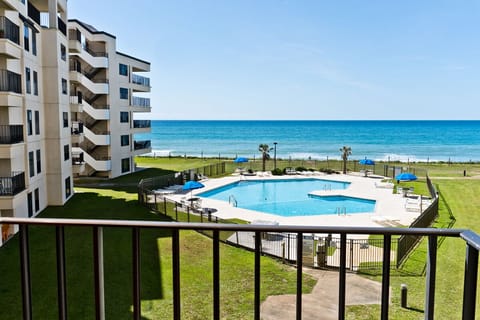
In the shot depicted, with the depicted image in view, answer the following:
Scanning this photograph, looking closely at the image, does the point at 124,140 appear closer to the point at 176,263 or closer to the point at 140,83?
the point at 140,83

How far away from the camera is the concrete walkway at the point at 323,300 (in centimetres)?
848

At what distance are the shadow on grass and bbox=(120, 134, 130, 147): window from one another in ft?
54.1

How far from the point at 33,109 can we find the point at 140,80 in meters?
17.3

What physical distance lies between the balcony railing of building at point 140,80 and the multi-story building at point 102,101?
61 cm

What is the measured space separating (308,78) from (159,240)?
324 ft

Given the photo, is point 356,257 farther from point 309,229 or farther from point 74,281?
point 309,229

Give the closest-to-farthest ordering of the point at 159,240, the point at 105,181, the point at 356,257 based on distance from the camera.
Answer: the point at 356,257
the point at 159,240
the point at 105,181

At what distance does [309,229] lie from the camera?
2365mm

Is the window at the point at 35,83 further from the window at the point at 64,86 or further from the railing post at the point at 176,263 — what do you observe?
the railing post at the point at 176,263

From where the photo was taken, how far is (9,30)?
14344mm

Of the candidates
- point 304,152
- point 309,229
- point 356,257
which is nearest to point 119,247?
point 356,257

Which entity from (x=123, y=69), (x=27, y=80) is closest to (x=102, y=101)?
(x=123, y=69)

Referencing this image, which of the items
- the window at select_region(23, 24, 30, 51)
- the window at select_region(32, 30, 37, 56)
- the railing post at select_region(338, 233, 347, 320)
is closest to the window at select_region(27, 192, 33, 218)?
the window at select_region(23, 24, 30, 51)

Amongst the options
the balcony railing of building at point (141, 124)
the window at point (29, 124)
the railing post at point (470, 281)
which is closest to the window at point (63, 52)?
the window at point (29, 124)
